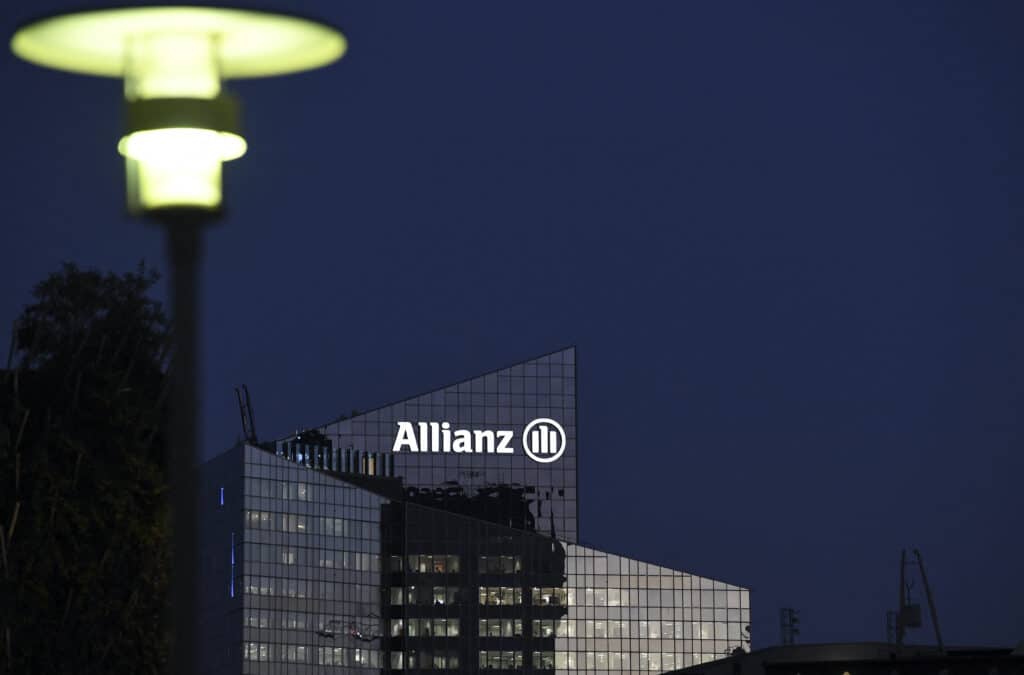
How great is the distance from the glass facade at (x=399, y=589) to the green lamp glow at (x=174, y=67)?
529 ft

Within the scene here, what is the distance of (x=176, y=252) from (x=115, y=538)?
Answer: 1298 inches

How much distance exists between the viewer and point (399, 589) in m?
186

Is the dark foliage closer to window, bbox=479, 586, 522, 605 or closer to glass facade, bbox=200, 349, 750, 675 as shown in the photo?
glass facade, bbox=200, 349, 750, 675

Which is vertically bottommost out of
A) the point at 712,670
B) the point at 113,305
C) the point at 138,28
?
the point at 712,670

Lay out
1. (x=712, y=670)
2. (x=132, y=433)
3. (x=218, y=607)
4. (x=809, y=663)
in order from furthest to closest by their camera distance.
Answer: (x=218, y=607)
(x=712, y=670)
(x=809, y=663)
(x=132, y=433)

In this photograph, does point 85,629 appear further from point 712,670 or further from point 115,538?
point 712,670

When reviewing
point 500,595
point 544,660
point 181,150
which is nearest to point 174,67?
point 181,150

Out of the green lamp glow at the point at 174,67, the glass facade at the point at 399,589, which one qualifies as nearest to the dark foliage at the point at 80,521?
the green lamp glow at the point at 174,67

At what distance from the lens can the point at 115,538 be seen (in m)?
42.2

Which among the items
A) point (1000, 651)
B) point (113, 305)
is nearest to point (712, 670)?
point (1000, 651)

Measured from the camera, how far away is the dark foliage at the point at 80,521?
1586 inches

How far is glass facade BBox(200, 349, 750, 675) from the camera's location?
172375mm

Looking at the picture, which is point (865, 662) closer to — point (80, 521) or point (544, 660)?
point (544, 660)

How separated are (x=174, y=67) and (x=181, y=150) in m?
0.51
